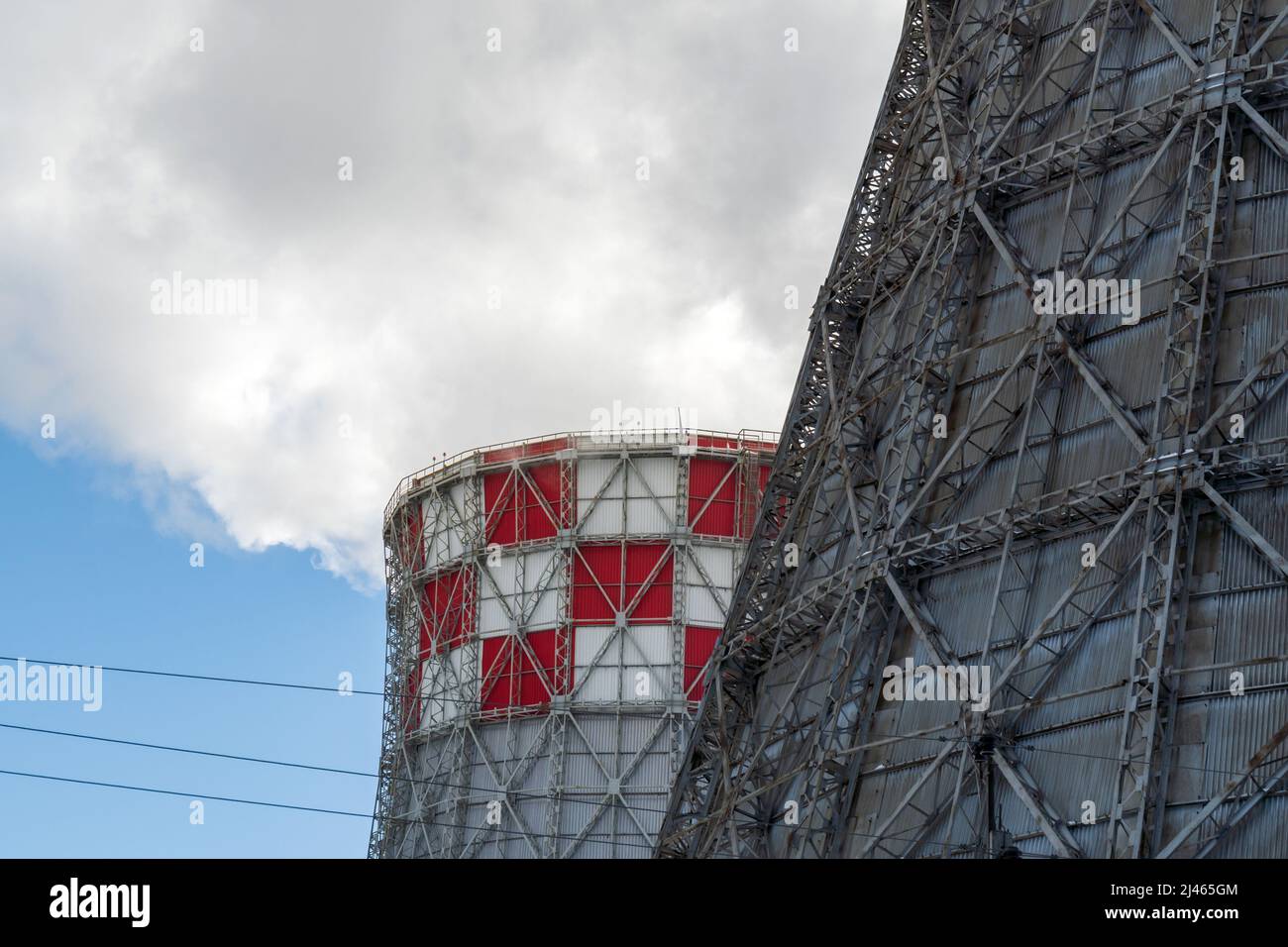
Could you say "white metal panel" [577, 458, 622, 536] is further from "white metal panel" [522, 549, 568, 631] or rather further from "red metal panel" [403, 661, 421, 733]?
"red metal panel" [403, 661, 421, 733]

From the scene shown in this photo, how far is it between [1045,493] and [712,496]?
35186 millimetres

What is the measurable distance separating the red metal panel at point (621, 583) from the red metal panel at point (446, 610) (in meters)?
4.24

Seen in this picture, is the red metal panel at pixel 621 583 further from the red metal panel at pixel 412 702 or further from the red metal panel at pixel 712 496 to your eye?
the red metal panel at pixel 412 702

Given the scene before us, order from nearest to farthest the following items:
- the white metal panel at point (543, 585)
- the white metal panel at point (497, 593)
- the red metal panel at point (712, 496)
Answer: the white metal panel at point (543, 585) < the white metal panel at point (497, 593) < the red metal panel at point (712, 496)

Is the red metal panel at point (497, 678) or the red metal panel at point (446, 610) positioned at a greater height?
the red metal panel at point (446, 610)

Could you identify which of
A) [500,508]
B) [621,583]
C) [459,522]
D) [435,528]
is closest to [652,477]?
[621,583]

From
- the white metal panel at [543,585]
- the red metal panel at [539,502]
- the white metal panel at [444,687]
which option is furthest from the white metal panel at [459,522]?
the white metal panel at [444,687]

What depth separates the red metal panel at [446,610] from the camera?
194 ft

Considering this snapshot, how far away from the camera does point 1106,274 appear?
2461cm

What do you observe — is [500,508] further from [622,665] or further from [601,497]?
[622,665]

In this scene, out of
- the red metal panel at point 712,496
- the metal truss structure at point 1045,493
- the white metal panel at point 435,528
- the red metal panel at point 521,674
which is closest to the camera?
the metal truss structure at point 1045,493

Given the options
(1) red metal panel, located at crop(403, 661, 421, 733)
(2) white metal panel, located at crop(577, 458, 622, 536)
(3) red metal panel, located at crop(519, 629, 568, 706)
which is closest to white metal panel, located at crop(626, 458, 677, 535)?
(2) white metal panel, located at crop(577, 458, 622, 536)

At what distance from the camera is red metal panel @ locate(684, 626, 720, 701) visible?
5625cm

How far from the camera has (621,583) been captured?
5769cm
